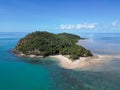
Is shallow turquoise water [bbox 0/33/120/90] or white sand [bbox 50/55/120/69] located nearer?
shallow turquoise water [bbox 0/33/120/90]

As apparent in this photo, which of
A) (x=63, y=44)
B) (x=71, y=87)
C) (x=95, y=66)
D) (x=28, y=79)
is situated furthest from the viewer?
(x=63, y=44)

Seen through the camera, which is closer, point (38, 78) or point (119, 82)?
point (119, 82)

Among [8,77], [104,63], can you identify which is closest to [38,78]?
[8,77]

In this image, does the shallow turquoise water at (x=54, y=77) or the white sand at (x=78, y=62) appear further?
the white sand at (x=78, y=62)

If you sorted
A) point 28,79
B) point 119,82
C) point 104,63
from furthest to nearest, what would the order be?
point 104,63, point 28,79, point 119,82

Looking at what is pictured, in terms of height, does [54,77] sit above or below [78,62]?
below

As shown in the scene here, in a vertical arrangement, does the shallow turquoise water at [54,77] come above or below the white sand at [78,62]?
below

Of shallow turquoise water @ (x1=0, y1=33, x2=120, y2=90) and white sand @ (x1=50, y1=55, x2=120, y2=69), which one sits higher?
white sand @ (x1=50, y1=55, x2=120, y2=69)

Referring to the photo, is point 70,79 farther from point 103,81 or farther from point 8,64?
point 8,64

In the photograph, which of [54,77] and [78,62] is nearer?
[54,77]
